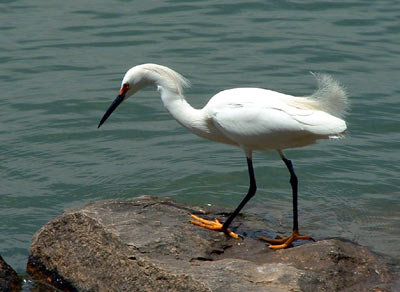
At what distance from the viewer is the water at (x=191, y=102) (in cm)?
802

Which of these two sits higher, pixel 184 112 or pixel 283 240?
pixel 184 112

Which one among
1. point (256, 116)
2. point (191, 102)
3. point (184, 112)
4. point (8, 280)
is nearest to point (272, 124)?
point (256, 116)

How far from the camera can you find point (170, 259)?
5.39 m

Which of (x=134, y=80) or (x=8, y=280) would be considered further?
(x=134, y=80)

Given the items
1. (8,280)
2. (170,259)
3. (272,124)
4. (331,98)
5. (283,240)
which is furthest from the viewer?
(331,98)

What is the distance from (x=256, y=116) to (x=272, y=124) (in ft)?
0.51

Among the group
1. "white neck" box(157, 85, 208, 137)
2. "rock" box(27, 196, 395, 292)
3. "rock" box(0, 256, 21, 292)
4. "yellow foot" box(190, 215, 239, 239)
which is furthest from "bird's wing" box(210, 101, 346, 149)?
"rock" box(0, 256, 21, 292)

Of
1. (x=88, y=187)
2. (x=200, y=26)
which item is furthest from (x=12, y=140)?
(x=200, y=26)

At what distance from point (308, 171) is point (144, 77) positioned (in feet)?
9.86

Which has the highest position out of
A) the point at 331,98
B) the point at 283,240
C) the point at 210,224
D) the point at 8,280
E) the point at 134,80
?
the point at 134,80

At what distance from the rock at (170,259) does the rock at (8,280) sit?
0.20 meters

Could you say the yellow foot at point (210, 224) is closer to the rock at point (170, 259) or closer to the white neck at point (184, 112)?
the rock at point (170, 259)

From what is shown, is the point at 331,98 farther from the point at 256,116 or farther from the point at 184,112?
the point at 184,112

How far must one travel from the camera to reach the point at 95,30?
12891mm
